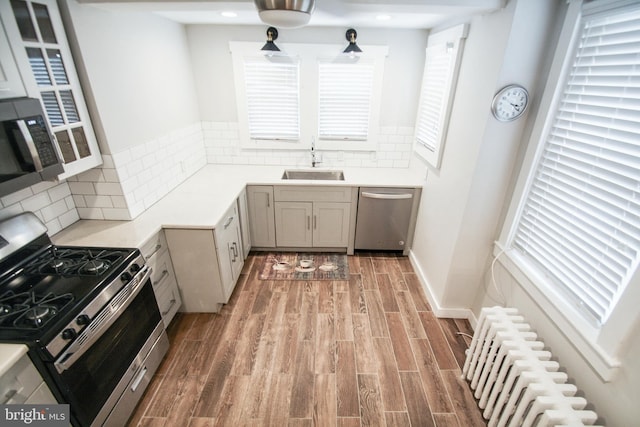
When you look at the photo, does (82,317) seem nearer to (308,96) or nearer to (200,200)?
(200,200)

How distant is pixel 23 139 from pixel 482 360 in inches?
104

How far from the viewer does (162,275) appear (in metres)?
2.10

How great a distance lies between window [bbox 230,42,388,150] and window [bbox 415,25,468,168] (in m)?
0.47

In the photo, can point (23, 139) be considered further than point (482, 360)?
No

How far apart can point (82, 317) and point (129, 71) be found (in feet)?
5.53

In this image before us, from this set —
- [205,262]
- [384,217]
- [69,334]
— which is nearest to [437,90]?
Answer: [384,217]

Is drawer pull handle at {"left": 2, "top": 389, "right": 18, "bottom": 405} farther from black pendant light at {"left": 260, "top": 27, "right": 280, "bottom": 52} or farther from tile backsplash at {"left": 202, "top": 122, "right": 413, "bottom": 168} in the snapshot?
black pendant light at {"left": 260, "top": 27, "right": 280, "bottom": 52}

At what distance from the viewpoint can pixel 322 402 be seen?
1790 millimetres

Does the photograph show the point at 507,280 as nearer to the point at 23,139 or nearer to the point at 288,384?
the point at 288,384

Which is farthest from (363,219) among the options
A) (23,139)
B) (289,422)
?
(23,139)

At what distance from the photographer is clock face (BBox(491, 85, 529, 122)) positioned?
5.40 ft

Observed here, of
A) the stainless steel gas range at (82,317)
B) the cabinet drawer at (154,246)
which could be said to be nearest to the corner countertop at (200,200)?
the cabinet drawer at (154,246)

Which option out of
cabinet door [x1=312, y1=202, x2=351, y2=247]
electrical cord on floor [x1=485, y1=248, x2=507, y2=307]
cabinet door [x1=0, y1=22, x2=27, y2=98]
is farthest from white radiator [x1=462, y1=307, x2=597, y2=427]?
cabinet door [x1=0, y1=22, x2=27, y2=98]

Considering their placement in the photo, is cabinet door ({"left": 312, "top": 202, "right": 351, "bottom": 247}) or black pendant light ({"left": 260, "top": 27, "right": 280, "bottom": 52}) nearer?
black pendant light ({"left": 260, "top": 27, "right": 280, "bottom": 52})
